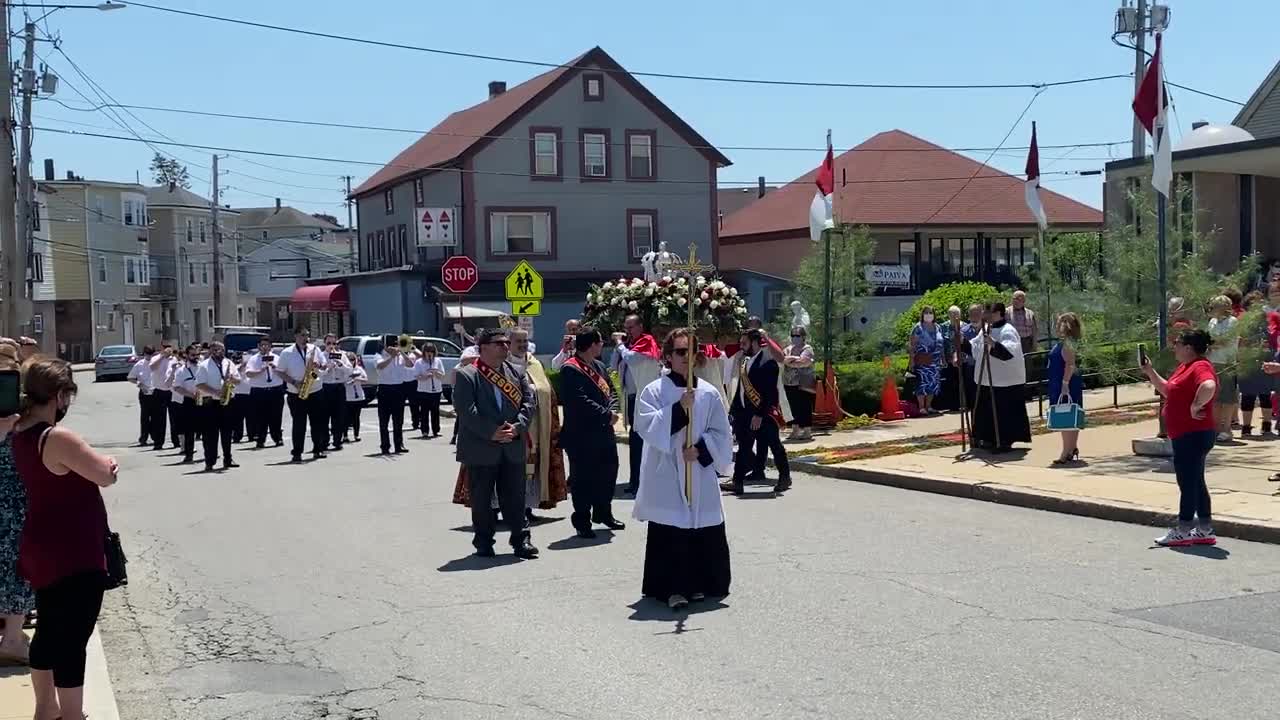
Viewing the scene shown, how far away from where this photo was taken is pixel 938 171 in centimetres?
5162

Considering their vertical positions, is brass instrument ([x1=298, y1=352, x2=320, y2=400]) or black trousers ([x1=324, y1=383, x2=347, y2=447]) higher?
brass instrument ([x1=298, y1=352, x2=320, y2=400])

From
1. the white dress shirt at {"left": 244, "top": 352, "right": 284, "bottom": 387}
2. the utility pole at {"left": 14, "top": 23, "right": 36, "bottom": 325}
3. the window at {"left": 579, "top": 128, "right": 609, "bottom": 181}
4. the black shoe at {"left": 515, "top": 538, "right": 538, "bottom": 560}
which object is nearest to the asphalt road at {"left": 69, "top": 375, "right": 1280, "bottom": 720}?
the black shoe at {"left": 515, "top": 538, "right": 538, "bottom": 560}

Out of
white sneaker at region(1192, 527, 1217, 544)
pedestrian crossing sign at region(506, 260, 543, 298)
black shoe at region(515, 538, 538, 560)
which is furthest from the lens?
pedestrian crossing sign at region(506, 260, 543, 298)

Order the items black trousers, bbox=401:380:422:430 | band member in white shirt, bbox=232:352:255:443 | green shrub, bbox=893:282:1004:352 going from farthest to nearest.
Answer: green shrub, bbox=893:282:1004:352
black trousers, bbox=401:380:422:430
band member in white shirt, bbox=232:352:255:443

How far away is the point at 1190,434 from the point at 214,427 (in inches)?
539

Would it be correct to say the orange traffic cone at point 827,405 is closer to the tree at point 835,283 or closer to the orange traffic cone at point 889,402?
the orange traffic cone at point 889,402

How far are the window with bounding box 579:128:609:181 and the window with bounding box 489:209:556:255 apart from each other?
6.74 ft

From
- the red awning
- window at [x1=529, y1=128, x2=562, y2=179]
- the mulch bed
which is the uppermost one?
window at [x1=529, y1=128, x2=562, y2=179]

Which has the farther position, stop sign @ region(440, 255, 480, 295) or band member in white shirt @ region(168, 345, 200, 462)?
stop sign @ region(440, 255, 480, 295)

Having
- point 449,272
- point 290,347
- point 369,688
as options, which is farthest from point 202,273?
point 369,688

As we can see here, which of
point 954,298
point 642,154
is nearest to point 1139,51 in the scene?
point 954,298

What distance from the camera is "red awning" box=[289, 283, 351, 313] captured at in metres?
53.2

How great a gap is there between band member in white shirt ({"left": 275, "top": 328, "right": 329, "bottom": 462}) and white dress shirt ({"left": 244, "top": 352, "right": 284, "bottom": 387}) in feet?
0.81

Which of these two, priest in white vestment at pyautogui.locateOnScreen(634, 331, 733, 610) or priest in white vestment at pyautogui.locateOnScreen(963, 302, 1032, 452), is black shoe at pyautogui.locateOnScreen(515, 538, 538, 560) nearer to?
priest in white vestment at pyautogui.locateOnScreen(634, 331, 733, 610)
